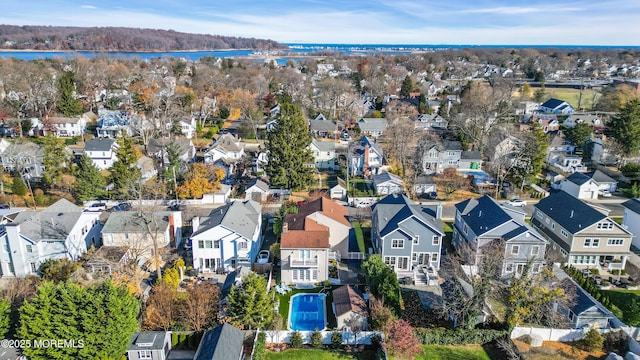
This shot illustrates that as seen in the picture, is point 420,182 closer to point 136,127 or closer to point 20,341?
point 20,341

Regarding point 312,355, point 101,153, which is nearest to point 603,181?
point 312,355

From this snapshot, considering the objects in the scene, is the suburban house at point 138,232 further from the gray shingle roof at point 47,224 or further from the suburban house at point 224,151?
the suburban house at point 224,151

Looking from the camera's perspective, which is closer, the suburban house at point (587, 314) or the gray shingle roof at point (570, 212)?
the suburban house at point (587, 314)

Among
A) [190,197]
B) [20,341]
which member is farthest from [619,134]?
[20,341]

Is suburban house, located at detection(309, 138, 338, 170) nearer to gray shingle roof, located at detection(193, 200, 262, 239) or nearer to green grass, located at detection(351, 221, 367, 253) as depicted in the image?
green grass, located at detection(351, 221, 367, 253)

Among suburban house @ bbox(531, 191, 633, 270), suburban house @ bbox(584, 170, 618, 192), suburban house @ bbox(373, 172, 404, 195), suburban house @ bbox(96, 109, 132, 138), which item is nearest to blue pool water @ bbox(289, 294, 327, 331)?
suburban house @ bbox(531, 191, 633, 270)

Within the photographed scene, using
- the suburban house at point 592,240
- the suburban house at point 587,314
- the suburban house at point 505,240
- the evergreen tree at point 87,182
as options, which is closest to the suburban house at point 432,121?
the suburban house at point 592,240

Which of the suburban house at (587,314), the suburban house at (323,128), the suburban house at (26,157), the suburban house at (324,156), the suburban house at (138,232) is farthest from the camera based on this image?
the suburban house at (323,128)

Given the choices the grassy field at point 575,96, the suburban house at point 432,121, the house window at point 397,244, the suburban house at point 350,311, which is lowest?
the suburban house at point 350,311
